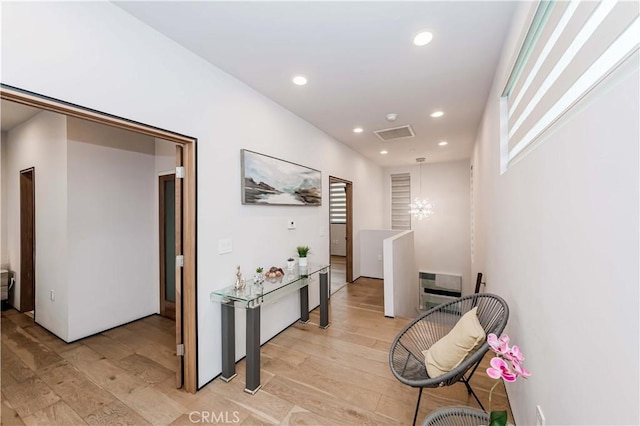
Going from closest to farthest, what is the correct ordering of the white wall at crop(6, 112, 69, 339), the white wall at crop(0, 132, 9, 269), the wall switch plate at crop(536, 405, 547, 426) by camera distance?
the wall switch plate at crop(536, 405, 547, 426) < the white wall at crop(6, 112, 69, 339) < the white wall at crop(0, 132, 9, 269)

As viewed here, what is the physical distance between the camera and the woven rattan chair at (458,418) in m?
1.39

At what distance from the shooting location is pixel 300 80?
254cm

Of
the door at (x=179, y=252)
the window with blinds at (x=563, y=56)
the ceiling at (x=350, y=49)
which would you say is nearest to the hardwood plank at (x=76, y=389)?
the door at (x=179, y=252)

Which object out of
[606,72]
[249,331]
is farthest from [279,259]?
[606,72]

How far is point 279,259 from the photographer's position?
313 cm

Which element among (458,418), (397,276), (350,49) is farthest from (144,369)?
(350,49)

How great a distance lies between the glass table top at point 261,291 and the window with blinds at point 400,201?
4.83 metres

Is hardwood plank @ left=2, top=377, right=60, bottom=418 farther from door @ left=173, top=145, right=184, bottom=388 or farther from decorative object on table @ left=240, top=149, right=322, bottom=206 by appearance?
decorative object on table @ left=240, top=149, right=322, bottom=206

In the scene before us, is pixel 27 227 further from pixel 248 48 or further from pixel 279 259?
pixel 248 48

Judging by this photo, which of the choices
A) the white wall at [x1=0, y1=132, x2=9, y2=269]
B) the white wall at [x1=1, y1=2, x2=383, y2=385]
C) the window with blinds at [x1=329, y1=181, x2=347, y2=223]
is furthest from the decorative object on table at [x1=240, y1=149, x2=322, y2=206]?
the white wall at [x1=0, y1=132, x2=9, y2=269]

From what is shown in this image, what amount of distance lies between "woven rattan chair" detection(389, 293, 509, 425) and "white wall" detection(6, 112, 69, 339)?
358 cm

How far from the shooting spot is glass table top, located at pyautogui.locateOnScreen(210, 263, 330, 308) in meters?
2.18

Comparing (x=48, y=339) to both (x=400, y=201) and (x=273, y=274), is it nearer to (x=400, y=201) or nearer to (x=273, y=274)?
(x=273, y=274)

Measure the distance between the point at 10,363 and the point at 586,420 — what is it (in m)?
4.23
